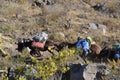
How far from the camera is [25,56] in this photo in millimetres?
12609

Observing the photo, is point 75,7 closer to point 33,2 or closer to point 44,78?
point 33,2

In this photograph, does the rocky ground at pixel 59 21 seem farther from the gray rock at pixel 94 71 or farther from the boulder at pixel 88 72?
the gray rock at pixel 94 71

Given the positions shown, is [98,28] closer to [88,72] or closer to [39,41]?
[39,41]

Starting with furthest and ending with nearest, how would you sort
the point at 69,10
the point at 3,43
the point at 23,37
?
the point at 69,10 → the point at 23,37 → the point at 3,43

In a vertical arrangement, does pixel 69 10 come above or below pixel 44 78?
below

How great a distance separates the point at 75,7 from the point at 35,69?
1135 centimetres

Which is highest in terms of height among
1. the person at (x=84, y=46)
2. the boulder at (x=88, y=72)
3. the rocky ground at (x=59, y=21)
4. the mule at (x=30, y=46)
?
the boulder at (x=88, y=72)

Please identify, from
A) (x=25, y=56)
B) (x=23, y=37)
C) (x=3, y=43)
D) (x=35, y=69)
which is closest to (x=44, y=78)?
(x=35, y=69)

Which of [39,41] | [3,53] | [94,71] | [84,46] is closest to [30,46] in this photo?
[39,41]

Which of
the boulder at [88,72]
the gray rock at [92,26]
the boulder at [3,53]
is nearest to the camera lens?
the boulder at [88,72]

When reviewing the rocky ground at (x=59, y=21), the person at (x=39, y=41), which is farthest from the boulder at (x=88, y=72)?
the person at (x=39, y=41)

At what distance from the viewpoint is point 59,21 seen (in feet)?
58.9

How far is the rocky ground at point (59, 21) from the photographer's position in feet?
52.5

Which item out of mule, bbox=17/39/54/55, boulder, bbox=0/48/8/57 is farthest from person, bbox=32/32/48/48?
boulder, bbox=0/48/8/57
